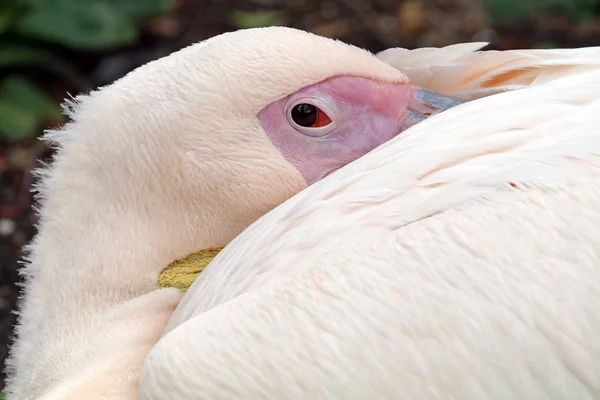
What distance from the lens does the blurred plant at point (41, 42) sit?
15.6 feet

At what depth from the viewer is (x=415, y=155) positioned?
73.2 inches

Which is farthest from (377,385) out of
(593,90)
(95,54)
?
(95,54)

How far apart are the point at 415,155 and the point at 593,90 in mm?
374

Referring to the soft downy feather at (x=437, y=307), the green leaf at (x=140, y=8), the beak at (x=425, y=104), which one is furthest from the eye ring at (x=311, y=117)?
the green leaf at (x=140, y=8)

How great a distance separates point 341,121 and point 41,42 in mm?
3120

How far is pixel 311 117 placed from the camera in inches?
91.1

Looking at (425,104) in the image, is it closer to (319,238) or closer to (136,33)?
(319,238)

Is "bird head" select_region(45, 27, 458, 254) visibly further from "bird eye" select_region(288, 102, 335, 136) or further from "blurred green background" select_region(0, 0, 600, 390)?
"blurred green background" select_region(0, 0, 600, 390)

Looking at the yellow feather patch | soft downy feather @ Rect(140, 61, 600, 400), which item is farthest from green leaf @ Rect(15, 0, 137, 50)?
soft downy feather @ Rect(140, 61, 600, 400)

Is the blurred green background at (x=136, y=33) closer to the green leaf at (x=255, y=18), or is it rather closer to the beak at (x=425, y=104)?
the green leaf at (x=255, y=18)

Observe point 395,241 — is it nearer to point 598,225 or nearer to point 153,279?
point 598,225

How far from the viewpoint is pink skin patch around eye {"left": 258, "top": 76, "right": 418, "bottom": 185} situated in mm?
2287

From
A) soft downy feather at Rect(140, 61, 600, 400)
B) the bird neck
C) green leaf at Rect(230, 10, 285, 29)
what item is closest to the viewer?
soft downy feather at Rect(140, 61, 600, 400)

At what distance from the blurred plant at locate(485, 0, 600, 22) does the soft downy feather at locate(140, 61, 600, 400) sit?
3871mm
